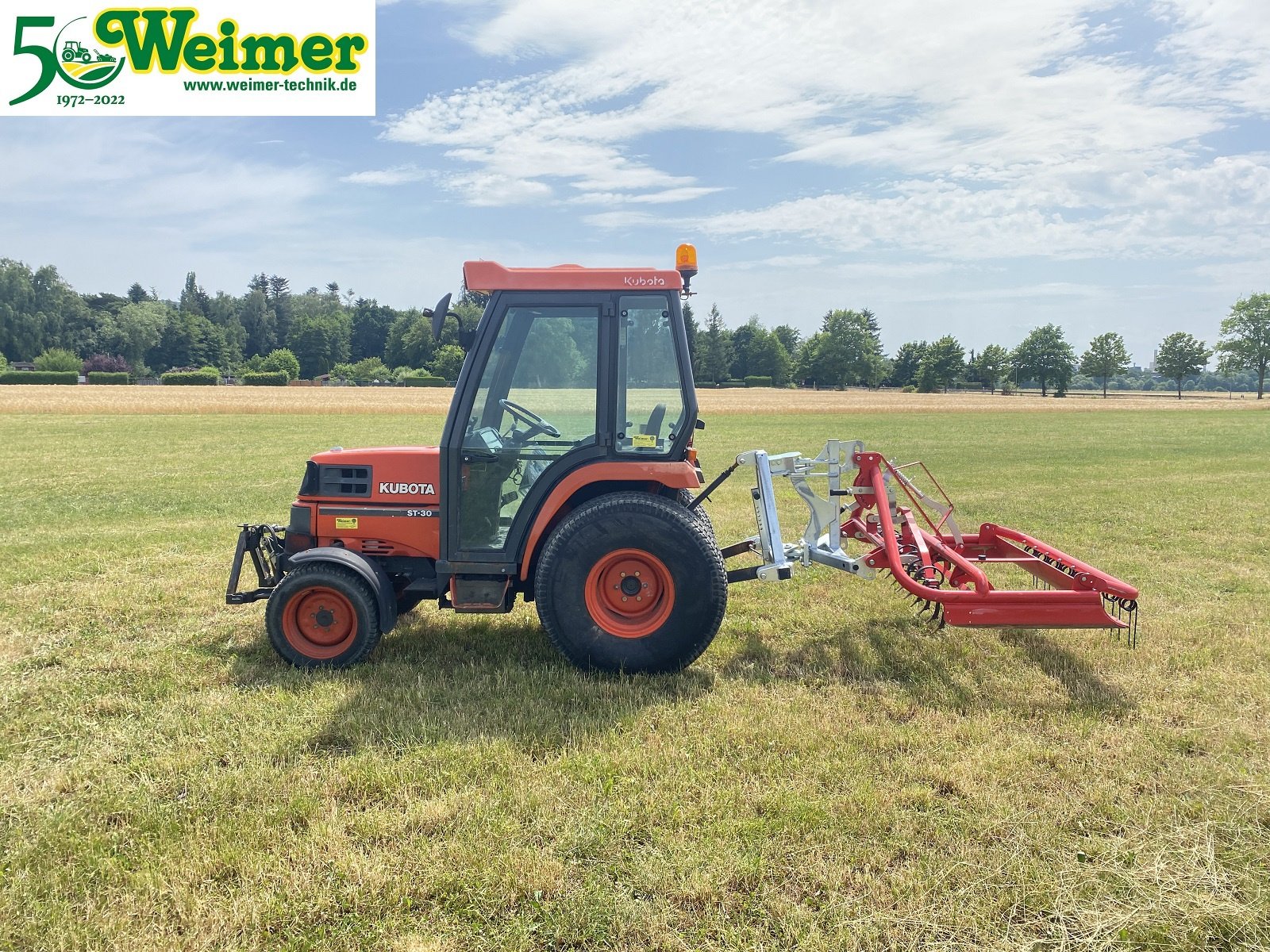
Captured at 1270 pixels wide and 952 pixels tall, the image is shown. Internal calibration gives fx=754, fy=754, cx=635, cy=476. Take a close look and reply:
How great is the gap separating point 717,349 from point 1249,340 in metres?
50.6

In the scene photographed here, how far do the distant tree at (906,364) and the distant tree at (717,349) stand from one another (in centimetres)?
2353

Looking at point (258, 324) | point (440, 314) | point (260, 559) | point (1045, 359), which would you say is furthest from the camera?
point (258, 324)

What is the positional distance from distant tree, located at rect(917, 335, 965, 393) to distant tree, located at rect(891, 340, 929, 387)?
6.45 meters

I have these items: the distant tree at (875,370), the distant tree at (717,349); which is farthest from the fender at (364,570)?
the distant tree at (875,370)

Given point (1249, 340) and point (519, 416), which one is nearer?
point (519, 416)

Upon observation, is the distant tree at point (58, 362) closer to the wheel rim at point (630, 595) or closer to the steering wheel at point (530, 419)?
the steering wheel at point (530, 419)

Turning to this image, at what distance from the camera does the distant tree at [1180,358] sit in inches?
3127

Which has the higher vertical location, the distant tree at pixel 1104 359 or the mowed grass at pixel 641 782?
the distant tree at pixel 1104 359

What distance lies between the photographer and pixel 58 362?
75.6 meters

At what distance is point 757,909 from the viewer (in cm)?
267

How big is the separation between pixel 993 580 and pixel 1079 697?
2.81 meters

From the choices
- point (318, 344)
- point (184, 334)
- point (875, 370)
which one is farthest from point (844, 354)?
point (184, 334)

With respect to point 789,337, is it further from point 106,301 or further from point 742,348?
point 106,301

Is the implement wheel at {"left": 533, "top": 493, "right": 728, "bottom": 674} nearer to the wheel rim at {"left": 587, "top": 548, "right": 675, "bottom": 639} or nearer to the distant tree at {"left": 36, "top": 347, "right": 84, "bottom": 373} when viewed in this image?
the wheel rim at {"left": 587, "top": 548, "right": 675, "bottom": 639}
